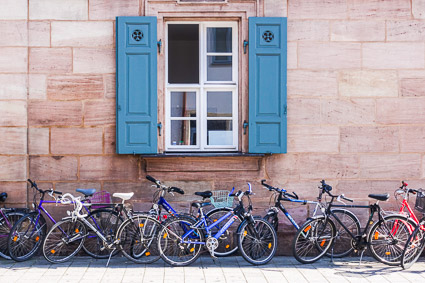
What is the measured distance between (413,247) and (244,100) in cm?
276

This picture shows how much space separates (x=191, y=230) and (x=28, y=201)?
230cm

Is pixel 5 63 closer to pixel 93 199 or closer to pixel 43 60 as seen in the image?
pixel 43 60

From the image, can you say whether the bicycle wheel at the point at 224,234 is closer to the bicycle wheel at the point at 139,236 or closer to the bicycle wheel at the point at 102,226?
the bicycle wheel at the point at 139,236

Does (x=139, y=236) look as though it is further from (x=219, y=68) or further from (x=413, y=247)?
(x=413, y=247)

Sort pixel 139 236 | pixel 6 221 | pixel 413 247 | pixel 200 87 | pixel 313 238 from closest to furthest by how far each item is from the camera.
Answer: pixel 413 247 → pixel 139 236 → pixel 313 238 → pixel 6 221 → pixel 200 87

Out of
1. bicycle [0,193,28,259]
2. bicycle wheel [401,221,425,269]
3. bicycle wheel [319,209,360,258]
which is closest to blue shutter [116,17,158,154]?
bicycle [0,193,28,259]

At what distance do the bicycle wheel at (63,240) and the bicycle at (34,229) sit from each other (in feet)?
0.58

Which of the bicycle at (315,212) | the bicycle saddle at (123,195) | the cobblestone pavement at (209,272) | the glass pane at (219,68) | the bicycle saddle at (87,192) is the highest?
the glass pane at (219,68)

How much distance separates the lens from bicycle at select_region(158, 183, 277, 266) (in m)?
6.50

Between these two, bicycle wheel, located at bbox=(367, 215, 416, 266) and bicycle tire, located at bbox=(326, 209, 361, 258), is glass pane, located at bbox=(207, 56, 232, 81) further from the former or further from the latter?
bicycle wheel, located at bbox=(367, 215, 416, 266)

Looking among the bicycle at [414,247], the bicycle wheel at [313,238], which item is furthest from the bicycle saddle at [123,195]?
the bicycle at [414,247]

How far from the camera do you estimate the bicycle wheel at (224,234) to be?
21.9 ft

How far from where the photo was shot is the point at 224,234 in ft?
21.9

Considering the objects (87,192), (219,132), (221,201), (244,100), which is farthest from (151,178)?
(244,100)
